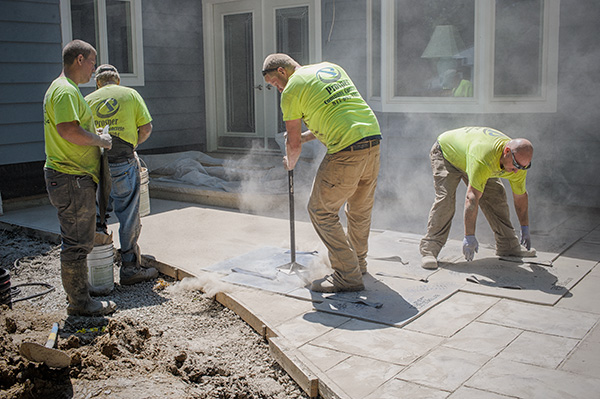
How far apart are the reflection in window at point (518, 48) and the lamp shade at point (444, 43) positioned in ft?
1.46

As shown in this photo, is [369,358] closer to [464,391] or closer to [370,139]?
[464,391]

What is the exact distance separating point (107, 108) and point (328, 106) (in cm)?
178

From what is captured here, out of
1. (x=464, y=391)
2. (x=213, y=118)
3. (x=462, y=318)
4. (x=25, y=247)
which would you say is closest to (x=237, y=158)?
(x=213, y=118)

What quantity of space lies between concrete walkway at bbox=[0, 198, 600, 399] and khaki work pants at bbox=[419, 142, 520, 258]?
300 mm

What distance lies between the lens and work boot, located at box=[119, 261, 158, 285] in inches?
193

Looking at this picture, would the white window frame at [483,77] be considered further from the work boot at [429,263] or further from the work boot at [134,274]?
the work boot at [134,274]

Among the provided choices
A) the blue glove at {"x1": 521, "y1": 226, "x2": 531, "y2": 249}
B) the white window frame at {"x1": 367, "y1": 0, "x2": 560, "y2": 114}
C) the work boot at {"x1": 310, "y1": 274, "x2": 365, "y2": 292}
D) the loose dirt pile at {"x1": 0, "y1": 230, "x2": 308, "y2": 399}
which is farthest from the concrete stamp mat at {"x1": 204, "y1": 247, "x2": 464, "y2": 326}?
the white window frame at {"x1": 367, "y1": 0, "x2": 560, "y2": 114}

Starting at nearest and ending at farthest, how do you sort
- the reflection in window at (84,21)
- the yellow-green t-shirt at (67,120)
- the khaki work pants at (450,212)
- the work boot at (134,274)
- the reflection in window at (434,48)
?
the yellow-green t-shirt at (67,120)
the work boot at (134,274)
the khaki work pants at (450,212)
the reflection in window at (434,48)
the reflection in window at (84,21)

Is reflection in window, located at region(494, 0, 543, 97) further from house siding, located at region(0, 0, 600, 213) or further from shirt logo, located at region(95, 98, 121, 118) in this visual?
shirt logo, located at region(95, 98, 121, 118)

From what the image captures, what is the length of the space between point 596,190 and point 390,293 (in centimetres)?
350

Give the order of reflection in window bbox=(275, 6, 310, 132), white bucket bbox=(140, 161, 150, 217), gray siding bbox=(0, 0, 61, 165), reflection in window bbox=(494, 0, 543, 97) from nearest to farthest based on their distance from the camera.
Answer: white bucket bbox=(140, 161, 150, 217) < reflection in window bbox=(494, 0, 543, 97) < gray siding bbox=(0, 0, 61, 165) < reflection in window bbox=(275, 6, 310, 132)

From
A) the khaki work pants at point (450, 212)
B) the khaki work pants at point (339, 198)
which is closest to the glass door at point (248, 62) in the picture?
the khaki work pants at point (450, 212)

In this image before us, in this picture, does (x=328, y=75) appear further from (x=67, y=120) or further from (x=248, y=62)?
(x=248, y=62)

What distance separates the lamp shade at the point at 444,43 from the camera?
7.01m
